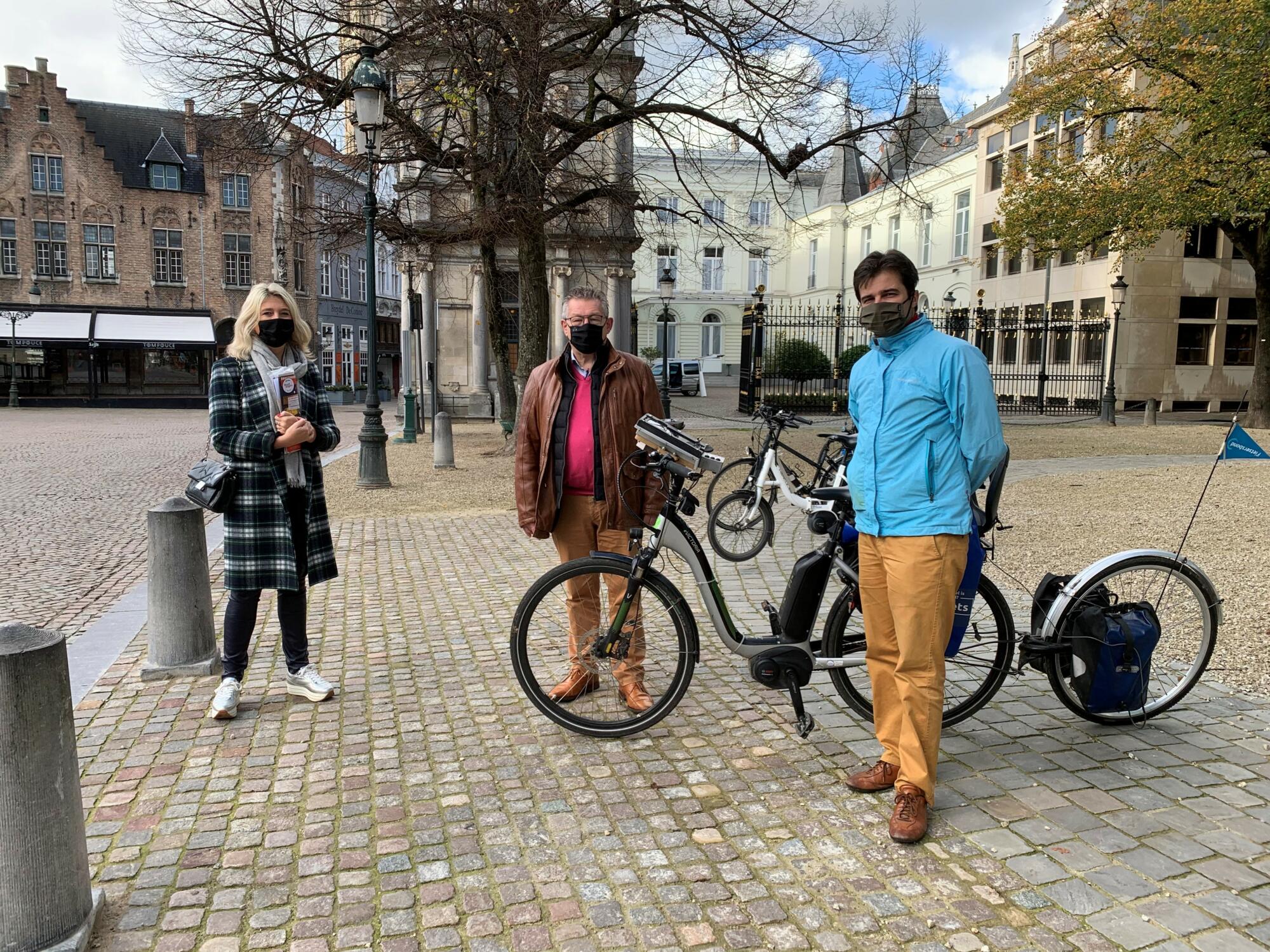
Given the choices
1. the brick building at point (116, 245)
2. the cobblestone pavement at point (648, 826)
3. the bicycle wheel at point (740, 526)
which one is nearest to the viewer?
the cobblestone pavement at point (648, 826)

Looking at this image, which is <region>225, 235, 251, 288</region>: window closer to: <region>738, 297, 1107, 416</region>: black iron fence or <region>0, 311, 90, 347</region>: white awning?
<region>0, 311, 90, 347</region>: white awning

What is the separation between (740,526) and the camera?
27.0ft

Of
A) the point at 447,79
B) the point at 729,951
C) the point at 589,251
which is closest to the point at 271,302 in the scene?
the point at 729,951

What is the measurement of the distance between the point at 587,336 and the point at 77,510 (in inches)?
375

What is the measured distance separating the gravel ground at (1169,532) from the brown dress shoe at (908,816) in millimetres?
2589

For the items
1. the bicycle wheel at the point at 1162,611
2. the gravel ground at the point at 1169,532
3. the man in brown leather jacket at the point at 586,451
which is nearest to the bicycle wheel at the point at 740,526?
the gravel ground at the point at 1169,532

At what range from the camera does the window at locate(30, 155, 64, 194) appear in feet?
131

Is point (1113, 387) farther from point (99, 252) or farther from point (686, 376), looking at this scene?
point (99, 252)

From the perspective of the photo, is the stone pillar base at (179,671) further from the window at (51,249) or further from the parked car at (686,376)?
the window at (51,249)

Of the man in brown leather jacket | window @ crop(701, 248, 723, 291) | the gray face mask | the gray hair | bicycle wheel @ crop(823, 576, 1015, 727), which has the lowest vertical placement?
bicycle wheel @ crop(823, 576, 1015, 727)

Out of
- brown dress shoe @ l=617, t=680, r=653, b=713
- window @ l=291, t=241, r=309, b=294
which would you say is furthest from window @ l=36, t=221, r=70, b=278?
brown dress shoe @ l=617, t=680, r=653, b=713

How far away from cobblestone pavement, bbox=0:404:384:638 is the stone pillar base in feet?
2.34

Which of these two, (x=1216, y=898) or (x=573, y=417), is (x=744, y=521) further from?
(x=1216, y=898)

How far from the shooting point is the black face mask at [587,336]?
4090mm
